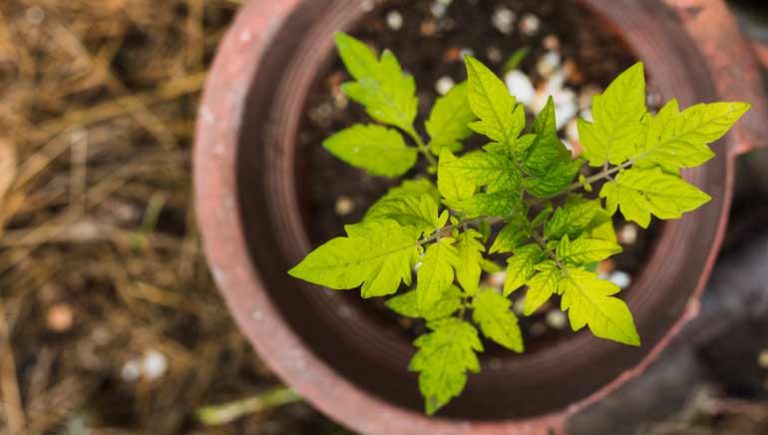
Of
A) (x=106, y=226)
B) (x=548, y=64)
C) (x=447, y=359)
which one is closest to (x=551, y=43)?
(x=548, y=64)

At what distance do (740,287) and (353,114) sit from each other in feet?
2.50

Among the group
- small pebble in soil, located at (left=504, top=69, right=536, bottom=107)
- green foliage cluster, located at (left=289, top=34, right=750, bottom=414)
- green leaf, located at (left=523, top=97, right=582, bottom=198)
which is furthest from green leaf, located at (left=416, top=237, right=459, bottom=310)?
small pebble in soil, located at (left=504, top=69, right=536, bottom=107)

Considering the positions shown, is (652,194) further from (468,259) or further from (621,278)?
(621,278)

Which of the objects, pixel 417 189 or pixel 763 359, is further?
pixel 763 359

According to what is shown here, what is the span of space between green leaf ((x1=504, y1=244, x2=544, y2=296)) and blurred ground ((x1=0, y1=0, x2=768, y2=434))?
935 mm

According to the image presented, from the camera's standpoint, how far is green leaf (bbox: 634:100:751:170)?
726 mm

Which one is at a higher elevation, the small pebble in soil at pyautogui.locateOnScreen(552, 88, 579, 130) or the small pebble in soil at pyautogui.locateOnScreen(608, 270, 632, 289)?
the small pebble in soil at pyautogui.locateOnScreen(552, 88, 579, 130)

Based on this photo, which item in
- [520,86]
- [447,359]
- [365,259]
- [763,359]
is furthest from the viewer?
[763,359]

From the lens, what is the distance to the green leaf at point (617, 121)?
0.73m

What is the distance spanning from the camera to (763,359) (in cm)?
147

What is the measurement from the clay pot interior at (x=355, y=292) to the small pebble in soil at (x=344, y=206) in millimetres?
54

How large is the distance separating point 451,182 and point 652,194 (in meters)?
0.20

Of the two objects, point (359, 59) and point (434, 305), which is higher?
point (359, 59)

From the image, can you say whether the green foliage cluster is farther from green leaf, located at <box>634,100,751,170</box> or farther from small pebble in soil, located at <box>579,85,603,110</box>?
small pebble in soil, located at <box>579,85,603,110</box>
